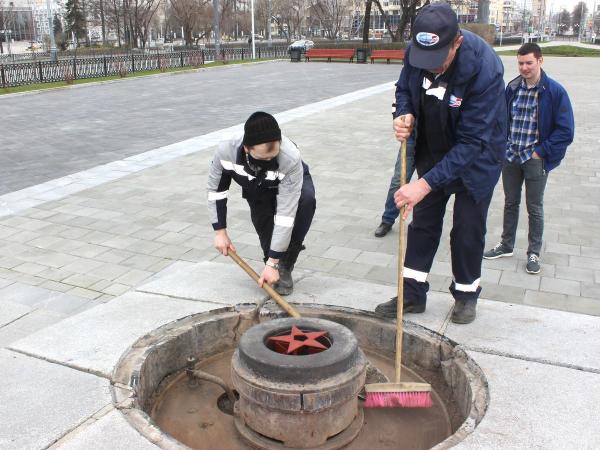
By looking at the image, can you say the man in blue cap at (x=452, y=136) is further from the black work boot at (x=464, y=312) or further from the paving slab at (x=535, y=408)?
the paving slab at (x=535, y=408)

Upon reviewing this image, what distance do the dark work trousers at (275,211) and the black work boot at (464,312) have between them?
1128mm

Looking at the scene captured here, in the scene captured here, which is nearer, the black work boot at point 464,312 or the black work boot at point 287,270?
the black work boot at point 464,312

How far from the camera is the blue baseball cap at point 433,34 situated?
2.90 meters

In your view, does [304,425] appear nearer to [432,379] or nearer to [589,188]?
[432,379]

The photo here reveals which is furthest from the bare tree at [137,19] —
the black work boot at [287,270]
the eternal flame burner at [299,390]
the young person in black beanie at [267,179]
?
the eternal flame burner at [299,390]

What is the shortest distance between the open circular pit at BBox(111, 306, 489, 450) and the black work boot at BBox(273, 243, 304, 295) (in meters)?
0.36

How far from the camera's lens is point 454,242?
11.7 ft

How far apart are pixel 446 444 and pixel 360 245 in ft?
9.88

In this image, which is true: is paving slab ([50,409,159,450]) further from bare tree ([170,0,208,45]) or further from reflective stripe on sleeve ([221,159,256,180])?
bare tree ([170,0,208,45])

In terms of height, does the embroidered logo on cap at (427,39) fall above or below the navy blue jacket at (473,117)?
above

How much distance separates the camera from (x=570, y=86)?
59.9ft

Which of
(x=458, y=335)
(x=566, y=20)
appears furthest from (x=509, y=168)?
(x=566, y=20)

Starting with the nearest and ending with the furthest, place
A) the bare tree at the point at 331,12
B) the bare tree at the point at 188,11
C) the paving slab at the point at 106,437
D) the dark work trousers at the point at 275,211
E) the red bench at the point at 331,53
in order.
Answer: the paving slab at the point at 106,437, the dark work trousers at the point at 275,211, the red bench at the point at 331,53, the bare tree at the point at 188,11, the bare tree at the point at 331,12

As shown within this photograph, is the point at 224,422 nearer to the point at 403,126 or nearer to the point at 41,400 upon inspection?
the point at 41,400
